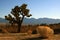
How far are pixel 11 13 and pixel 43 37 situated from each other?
20.5m

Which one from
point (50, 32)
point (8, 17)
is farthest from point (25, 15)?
point (50, 32)

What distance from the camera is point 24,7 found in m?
41.6

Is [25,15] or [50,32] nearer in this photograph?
[50,32]

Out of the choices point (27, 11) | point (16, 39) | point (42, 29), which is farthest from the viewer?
point (27, 11)

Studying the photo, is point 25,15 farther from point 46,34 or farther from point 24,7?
point 46,34

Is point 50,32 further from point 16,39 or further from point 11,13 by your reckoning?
point 11,13

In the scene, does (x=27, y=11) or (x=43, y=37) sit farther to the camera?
(x=27, y=11)

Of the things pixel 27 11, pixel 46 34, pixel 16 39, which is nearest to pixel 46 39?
pixel 46 34

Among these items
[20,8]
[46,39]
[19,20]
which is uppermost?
[20,8]

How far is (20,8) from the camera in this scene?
138 ft

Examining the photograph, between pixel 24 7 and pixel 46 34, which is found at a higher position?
pixel 24 7

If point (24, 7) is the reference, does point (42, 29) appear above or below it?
below

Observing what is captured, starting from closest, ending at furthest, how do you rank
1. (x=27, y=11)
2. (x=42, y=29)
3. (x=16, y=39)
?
(x=16, y=39) → (x=42, y=29) → (x=27, y=11)

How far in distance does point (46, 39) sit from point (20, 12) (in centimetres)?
2111
